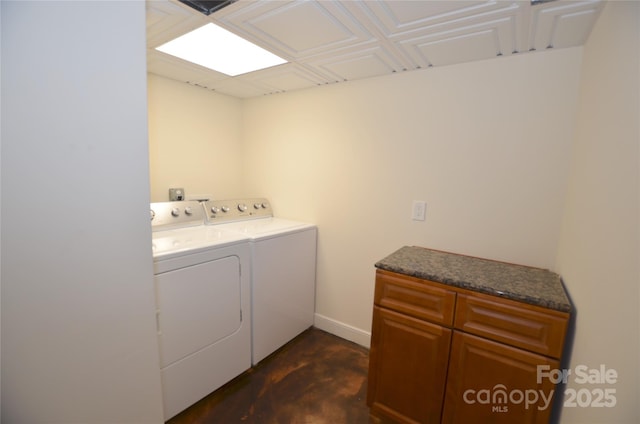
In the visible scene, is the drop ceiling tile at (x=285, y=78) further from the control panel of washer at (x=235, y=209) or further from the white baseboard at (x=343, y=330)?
the white baseboard at (x=343, y=330)

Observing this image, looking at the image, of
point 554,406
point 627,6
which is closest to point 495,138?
point 627,6

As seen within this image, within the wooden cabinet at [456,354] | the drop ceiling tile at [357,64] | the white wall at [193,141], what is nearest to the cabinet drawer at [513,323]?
the wooden cabinet at [456,354]

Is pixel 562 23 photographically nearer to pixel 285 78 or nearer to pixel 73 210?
pixel 285 78

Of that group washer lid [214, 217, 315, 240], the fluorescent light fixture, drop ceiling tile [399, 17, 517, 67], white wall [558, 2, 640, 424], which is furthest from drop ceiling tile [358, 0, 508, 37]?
washer lid [214, 217, 315, 240]

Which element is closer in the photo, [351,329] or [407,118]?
[407,118]

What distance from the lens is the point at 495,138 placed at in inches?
63.7

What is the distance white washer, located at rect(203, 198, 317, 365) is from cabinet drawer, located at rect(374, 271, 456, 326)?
0.80 meters

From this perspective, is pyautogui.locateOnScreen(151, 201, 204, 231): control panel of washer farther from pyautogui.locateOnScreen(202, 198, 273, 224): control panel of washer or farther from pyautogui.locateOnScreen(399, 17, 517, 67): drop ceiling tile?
pyautogui.locateOnScreen(399, 17, 517, 67): drop ceiling tile

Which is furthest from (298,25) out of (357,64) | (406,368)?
(406,368)

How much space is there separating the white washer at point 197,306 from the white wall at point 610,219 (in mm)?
1642

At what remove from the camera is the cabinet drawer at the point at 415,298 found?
4.40ft

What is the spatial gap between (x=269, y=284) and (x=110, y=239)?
3.51ft

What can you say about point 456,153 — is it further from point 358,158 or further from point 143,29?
point 143,29

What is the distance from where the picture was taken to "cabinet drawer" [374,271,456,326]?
4.40 ft
